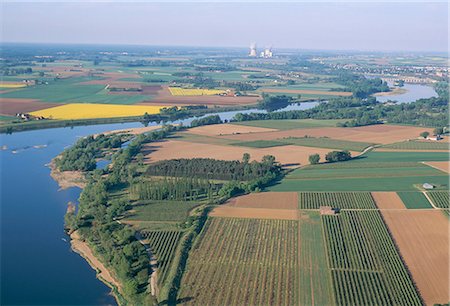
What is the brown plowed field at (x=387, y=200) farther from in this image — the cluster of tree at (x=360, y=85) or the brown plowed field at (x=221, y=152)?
the cluster of tree at (x=360, y=85)

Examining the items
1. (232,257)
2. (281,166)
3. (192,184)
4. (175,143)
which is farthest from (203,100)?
(232,257)

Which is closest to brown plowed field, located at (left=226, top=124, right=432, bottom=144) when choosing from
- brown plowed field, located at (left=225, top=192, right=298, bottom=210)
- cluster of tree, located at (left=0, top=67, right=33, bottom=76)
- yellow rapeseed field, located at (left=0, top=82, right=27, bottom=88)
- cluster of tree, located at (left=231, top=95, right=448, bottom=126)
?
cluster of tree, located at (left=231, top=95, right=448, bottom=126)

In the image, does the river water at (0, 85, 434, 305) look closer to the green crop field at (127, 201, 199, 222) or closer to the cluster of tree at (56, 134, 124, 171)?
the cluster of tree at (56, 134, 124, 171)

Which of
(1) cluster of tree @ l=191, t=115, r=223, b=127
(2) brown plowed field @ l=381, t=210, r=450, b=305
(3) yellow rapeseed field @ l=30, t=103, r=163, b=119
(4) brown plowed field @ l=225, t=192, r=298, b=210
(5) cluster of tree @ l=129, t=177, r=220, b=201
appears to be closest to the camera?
(2) brown plowed field @ l=381, t=210, r=450, b=305

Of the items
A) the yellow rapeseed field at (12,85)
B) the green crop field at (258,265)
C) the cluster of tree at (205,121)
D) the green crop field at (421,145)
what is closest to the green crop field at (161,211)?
the green crop field at (258,265)

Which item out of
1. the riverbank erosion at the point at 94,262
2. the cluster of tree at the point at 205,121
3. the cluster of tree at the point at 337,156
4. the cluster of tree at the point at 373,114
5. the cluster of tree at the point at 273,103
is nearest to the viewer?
the riverbank erosion at the point at 94,262

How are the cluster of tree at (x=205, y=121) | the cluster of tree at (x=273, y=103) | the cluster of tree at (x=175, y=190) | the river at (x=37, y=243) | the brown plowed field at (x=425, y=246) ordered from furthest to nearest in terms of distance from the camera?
the cluster of tree at (x=273, y=103)
the cluster of tree at (x=205, y=121)
the cluster of tree at (x=175, y=190)
the river at (x=37, y=243)
the brown plowed field at (x=425, y=246)

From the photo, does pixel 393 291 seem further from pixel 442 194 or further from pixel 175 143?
pixel 175 143
